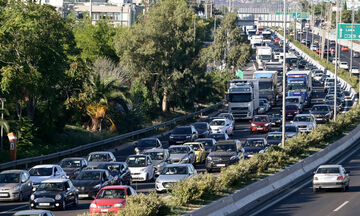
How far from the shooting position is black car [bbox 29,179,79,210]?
84.3 ft

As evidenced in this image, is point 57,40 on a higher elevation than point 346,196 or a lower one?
higher

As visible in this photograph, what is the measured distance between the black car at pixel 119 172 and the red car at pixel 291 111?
35498mm

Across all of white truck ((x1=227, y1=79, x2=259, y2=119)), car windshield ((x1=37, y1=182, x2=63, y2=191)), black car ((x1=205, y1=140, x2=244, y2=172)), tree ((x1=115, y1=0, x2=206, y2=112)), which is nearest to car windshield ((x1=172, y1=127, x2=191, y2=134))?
black car ((x1=205, y1=140, x2=244, y2=172))

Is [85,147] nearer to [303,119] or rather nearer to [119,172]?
[119,172]

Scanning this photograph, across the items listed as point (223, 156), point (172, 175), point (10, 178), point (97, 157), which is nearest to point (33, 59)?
point (97, 157)

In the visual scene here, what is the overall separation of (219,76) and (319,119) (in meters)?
30.6

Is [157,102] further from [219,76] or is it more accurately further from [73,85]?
[219,76]

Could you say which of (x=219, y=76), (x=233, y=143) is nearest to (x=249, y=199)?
(x=233, y=143)

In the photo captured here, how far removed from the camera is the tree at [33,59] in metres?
40.3

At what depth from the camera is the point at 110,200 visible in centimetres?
2377

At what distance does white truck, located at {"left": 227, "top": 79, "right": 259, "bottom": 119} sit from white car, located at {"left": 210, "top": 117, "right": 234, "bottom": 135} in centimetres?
802

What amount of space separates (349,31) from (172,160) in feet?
149

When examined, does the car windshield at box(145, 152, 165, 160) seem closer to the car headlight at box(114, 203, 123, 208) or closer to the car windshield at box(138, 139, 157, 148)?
the car windshield at box(138, 139, 157, 148)

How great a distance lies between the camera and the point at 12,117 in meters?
43.0
